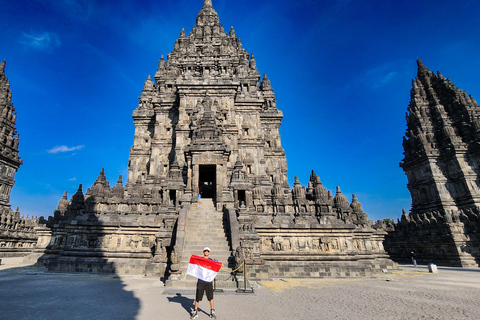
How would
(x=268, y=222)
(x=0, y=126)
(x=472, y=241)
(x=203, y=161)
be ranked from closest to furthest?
(x=268, y=222) < (x=203, y=161) < (x=472, y=241) < (x=0, y=126)

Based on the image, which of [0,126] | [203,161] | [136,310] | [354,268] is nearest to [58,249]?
[203,161]

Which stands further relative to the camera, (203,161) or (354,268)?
(203,161)

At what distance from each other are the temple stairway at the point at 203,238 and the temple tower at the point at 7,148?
38358 mm

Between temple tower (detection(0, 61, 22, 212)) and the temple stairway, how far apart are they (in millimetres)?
38358

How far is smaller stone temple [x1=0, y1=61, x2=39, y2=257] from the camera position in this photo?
97.1 ft

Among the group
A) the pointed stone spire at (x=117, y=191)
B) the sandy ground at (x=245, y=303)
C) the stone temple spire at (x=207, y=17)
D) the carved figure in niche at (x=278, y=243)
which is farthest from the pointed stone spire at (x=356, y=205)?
the stone temple spire at (x=207, y=17)

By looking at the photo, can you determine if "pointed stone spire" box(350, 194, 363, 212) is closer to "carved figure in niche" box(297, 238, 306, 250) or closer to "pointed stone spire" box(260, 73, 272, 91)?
"carved figure in niche" box(297, 238, 306, 250)

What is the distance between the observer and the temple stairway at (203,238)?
11.4 metres

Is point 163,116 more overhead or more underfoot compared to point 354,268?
more overhead

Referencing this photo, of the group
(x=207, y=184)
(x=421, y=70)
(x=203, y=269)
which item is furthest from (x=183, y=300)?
(x=421, y=70)

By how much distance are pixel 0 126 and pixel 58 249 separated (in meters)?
Answer: 37.3

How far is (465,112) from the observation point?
34031mm

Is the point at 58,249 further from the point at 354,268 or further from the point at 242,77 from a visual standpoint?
the point at 242,77

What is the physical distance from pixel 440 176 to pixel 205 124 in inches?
1315
